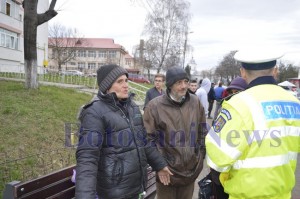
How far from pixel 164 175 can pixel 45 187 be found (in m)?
1.09

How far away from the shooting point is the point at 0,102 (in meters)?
6.74

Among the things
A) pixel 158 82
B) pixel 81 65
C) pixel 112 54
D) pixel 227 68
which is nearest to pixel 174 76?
pixel 158 82

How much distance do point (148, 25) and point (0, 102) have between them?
33.1 m

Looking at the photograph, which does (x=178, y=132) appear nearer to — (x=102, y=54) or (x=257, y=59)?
(x=257, y=59)

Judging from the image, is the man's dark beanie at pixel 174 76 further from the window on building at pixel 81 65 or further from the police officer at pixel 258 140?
the window on building at pixel 81 65

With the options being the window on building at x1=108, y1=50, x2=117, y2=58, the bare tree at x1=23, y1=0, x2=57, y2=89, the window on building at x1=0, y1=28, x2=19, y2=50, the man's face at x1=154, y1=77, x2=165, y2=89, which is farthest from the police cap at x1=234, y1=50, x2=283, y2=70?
the window on building at x1=108, y1=50, x2=117, y2=58

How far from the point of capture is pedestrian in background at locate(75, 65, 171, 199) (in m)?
1.91

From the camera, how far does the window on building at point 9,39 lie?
27359 millimetres

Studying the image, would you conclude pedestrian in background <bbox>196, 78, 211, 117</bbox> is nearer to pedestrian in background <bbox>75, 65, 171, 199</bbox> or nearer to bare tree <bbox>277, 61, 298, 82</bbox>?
pedestrian in background <bbox>75, 65, 171, 199</bbox>

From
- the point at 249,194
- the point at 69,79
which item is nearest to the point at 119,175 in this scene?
the point at 249,194

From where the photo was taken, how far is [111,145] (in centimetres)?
206

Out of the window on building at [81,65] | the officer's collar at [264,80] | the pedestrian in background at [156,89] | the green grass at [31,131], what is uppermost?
the window on building at [81,65]

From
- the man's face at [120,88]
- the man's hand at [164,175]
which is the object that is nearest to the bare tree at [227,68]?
the man's hand at [164,175]

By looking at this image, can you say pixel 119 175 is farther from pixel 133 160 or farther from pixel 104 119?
pixel 104 119
